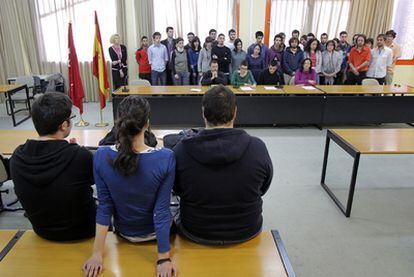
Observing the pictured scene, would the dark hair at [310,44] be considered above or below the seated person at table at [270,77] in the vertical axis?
above

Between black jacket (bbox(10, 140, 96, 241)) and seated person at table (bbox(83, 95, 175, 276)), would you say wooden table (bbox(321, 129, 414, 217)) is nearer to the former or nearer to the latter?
seated person at table (bbox(83, 95, 175, 276))

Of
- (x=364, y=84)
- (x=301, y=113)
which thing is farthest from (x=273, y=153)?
(x=364, y=84)

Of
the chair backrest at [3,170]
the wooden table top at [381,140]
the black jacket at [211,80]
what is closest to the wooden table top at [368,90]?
the black jacket at [211,80]

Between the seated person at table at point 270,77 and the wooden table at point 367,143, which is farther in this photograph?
the seated person at table at point 270,77

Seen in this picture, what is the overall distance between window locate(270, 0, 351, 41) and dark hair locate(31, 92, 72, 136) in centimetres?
664

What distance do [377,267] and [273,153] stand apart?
225 centimetres

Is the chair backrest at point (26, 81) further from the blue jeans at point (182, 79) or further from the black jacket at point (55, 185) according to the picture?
the black jacket at point (55, 185)

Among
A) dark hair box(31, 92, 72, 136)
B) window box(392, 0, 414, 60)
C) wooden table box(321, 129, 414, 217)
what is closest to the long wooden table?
wooden table box(321, 129, 414, 217)

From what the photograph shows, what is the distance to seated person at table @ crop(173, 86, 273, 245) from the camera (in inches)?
59.0

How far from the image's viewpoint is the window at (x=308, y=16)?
730cm

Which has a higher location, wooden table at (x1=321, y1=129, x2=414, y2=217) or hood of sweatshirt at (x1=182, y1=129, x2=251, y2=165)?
hood of sweatshirt at (x1=182, y1=129, x2=251, y2=165)

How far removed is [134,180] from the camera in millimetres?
1469

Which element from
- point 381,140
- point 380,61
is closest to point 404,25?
point 380,61

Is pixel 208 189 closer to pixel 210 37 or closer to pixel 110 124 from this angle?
pixel 110 124
